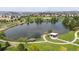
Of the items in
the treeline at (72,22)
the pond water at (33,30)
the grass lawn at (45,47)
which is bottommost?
the grass lawn at (45,47)

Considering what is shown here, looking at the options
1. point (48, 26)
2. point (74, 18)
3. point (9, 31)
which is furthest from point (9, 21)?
point (74, 18)

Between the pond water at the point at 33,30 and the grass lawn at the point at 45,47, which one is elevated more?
the pond water at the point at 33,30

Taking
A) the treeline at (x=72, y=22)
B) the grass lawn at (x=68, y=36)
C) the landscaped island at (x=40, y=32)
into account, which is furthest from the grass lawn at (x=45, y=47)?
the treeline at (x=72, y=22)

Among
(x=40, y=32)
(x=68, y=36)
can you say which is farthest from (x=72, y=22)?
(x=40, y=32)

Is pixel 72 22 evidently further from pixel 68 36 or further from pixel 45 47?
pixel 45 47

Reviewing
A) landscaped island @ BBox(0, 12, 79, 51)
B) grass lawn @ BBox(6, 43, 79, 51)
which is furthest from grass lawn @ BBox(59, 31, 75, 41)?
grass lawn @ BBox(6, 43, 79, 51)

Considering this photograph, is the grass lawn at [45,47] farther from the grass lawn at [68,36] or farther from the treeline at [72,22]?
the treeline at [72,22]

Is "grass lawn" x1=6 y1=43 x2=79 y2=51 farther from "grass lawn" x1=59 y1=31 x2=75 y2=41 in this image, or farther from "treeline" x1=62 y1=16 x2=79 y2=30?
"treeline" x1=62 y1=16 x2=79 y2=30
